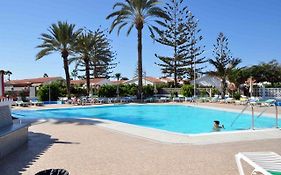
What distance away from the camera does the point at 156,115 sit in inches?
683

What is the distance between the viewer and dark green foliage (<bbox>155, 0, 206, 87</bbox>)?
116 ft

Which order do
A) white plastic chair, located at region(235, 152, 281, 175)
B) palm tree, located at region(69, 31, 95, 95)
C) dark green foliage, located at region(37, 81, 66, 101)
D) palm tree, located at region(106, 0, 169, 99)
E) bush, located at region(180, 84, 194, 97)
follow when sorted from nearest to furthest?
white plastic chair, located at region(235, 152, 281, 175) → palm tree, located at region(106, 0, 169, 99) → dark green foliage, located at region(37, 81, 66, 101) → bush, located at region(180, 84, 194, 97) → palm tree, located at region(69, 31, 95, 95)

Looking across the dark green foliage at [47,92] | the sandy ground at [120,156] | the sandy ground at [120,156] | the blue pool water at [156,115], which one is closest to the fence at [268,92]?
the blue pool water at [156,115]

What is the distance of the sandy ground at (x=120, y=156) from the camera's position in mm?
4809

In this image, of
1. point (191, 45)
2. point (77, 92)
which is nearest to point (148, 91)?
point (77, 92)

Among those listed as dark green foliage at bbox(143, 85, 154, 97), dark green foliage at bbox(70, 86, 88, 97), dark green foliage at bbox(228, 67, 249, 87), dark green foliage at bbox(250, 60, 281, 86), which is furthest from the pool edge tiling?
dark green foliage at bbox(250, 60, 281, 86)

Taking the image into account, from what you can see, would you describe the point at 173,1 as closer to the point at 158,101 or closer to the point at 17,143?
the point at 158,101

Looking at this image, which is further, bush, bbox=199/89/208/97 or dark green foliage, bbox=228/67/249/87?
dark green foliage, bbox=228/67/249/87

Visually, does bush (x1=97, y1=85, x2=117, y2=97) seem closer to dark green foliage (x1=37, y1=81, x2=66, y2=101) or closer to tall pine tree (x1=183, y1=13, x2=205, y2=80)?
dark green foliage (x1=37, y1=81, x2=66, y2=101)

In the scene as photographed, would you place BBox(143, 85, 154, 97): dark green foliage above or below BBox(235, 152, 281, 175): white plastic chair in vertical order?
above

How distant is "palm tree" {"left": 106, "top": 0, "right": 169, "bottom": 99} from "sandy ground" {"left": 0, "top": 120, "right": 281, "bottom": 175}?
670 inches

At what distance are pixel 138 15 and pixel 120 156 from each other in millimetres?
19524

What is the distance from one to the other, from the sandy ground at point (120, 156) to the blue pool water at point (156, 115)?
230 inches

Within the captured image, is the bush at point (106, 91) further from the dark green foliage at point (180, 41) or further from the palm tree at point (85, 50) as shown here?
the dark green foliage at point (180, 41)
